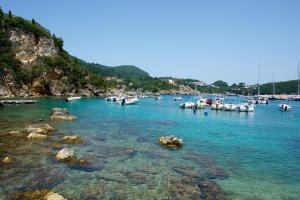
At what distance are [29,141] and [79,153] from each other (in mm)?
8293

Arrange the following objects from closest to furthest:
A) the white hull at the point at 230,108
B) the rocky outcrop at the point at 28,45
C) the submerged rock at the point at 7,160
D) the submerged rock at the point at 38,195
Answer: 1. the submerged rock at the point at 38,195
2. the submerged rock at the point at 7,160
3. the white hull at the point at 230,108
4. the rocky outcrop at the point at 28,45

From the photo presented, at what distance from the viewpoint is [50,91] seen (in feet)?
481

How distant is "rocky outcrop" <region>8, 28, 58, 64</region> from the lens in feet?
478

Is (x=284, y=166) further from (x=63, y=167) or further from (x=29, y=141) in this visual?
(x=29, y=141)

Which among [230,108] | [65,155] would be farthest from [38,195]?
[230,108]

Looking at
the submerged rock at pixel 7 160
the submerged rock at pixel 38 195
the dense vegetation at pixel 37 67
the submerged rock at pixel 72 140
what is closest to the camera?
the submerged rock at pixel 38 195

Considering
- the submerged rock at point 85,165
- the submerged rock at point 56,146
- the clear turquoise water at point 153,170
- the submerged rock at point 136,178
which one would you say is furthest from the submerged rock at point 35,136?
the submerged rock at point 136,178

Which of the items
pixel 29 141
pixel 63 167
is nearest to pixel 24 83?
pixel 29 141

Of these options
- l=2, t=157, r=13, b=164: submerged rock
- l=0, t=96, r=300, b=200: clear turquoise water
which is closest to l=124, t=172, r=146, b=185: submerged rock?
l=0, t=96, r=300, b=200: clear turquoise water

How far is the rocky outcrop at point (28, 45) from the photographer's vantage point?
14562cm

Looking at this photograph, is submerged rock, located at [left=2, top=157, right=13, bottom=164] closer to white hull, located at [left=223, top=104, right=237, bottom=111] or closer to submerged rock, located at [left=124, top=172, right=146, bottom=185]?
submerged rock, located at [left=124, top=172, right=146, bottom=185]

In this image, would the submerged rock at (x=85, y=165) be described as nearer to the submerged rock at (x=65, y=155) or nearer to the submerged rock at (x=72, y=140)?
the submerged rock at (x=65, y=155)

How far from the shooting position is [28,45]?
150125mm

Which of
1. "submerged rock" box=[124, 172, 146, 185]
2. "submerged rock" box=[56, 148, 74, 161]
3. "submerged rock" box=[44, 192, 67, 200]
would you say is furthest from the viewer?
"submerged rock" box=[56, 148, 74, 161]
